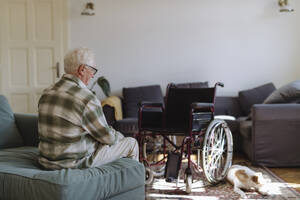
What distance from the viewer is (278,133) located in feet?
12.0

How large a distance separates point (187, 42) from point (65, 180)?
11.9 feet

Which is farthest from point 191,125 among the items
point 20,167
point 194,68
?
point 194,68

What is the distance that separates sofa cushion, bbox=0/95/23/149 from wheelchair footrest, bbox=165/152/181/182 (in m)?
1.12

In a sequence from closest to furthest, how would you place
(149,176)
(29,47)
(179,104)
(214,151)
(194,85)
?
(149,176)
(214,151)
(179,104)
(194,85)
(29,47)

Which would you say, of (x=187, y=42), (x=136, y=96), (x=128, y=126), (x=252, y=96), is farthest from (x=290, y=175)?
(x=187, y=42)

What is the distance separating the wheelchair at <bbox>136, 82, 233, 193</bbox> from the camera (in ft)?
9.56

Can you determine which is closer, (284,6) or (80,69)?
(80,69)

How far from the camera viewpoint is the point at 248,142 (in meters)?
3.96

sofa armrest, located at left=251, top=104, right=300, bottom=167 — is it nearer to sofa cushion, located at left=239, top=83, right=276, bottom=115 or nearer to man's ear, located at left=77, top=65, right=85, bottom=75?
sofa cushion, located at left=239, top=83, right=276, bottom=115

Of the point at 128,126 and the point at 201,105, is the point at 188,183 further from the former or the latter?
the point at 128,126

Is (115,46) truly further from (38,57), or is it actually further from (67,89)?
(67,89)

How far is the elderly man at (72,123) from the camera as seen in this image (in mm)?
2051

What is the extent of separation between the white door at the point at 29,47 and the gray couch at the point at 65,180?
2657mm

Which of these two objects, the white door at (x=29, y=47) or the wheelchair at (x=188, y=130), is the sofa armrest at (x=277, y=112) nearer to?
the wheelchair at (x=188, y=130)
